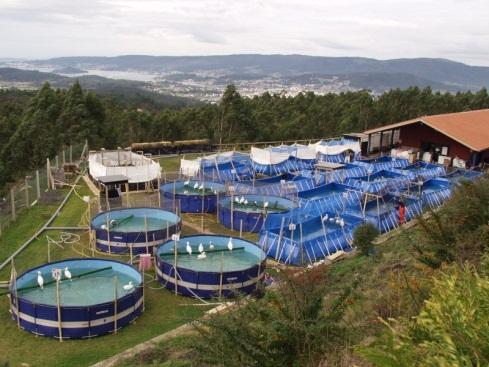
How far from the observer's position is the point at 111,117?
153 ft

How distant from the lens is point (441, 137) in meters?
33.7

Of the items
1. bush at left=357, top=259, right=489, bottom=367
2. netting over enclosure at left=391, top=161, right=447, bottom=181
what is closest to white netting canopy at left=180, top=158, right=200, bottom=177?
netting over enclosure at left=391, top=161, right=447, bottom=181

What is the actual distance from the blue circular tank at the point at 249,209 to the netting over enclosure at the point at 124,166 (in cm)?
586

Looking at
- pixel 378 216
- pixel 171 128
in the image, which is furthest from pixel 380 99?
pixel 378 216

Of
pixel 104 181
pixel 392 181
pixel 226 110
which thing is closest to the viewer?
pixel 104 181

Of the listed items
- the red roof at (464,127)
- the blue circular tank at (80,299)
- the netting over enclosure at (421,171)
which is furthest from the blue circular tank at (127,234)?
the red roof at (464,127)

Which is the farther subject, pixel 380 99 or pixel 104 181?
pixel 380 99

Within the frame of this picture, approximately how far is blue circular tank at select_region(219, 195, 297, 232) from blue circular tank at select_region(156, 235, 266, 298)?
2955 mm

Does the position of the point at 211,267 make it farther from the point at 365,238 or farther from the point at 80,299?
the point at 365,238

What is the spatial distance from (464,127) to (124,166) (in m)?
24.0

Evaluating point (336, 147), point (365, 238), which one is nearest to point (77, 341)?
point (365, 238)

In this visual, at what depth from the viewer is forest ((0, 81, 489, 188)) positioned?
3753 cm

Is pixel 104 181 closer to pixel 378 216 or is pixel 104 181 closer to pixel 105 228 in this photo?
pixel 105 228

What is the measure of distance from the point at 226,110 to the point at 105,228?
30.9 m
